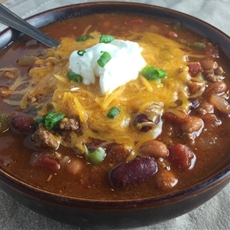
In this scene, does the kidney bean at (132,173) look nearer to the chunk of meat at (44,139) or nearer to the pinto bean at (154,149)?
the pinto bean at (154,149)

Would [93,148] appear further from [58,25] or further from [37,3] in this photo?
[37,3]

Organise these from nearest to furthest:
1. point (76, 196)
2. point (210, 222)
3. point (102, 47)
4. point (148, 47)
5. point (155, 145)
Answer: point (76, 196), point (155, 145), point (210, 222), point (102, 47), point (148, 47)

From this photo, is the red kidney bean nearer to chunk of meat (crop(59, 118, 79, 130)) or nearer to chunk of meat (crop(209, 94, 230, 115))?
chunk of meat (crop(59, 118, 79, 130))

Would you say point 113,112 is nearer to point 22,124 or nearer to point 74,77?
point 74,77

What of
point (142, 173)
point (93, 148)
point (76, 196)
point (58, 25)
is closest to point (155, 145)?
point (142, 173)

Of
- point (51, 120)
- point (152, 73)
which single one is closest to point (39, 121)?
point (51, 120)

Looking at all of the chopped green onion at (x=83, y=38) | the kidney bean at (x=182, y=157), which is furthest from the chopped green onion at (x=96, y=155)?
the chopped green onion at (x=83, y=38)

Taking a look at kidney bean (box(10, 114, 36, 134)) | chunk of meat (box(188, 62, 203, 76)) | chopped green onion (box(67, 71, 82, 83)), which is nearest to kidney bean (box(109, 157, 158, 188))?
kidney bean (box(10, 114, 36, 134))
